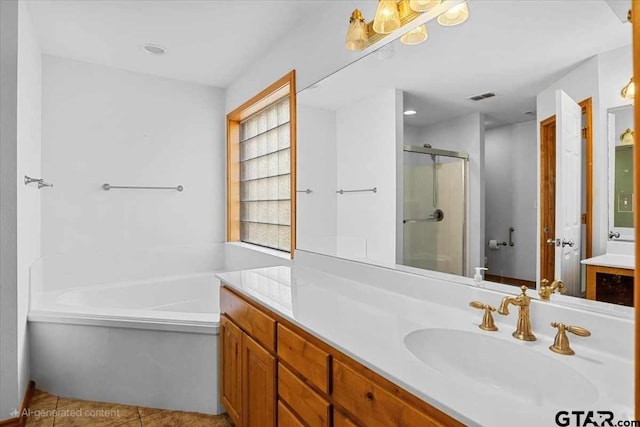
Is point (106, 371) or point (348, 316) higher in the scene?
point (348, 316)

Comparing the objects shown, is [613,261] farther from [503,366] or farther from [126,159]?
[126,159]

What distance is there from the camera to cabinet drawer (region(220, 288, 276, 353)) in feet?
4.68

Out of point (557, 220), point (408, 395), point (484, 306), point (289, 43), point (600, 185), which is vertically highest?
point (289, 43)

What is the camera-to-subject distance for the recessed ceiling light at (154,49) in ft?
8.55

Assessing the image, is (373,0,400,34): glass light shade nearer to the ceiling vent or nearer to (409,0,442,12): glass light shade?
(409,0,442,12): glass light shade

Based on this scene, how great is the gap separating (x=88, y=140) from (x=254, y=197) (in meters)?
1.41

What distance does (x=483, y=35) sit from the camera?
1.27 m

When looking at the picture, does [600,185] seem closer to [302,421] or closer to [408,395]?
[408,395]

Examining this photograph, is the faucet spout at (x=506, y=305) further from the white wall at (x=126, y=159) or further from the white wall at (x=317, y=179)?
the white wall at (x=126, y=159)

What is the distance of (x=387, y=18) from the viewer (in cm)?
147

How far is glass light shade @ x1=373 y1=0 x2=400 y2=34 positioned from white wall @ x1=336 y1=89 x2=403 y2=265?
26cm

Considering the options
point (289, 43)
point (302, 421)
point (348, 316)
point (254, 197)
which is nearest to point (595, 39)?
point (348, 316)

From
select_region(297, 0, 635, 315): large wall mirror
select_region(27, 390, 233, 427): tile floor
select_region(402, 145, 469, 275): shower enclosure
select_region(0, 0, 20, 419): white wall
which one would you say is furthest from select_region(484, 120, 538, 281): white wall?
select_region(0, 0, 20, 419): white wall

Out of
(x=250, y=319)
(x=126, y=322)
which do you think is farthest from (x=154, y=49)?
(x=250, y=319)
